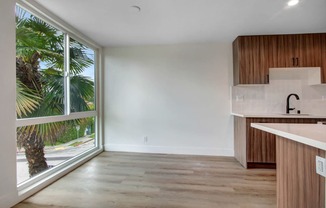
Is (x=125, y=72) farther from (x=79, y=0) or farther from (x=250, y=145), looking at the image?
(x=250, y=145)

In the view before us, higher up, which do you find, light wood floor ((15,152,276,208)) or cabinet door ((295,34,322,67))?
cabinet door ((295,34,322,67))

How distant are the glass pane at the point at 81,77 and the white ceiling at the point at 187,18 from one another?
0.36m

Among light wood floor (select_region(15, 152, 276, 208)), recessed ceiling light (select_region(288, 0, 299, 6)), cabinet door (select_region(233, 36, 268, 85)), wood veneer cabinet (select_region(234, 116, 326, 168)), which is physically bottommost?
light wood floor (select_region(15, 152, 276, 208))

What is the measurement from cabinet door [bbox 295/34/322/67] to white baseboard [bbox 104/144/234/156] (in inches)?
84.0

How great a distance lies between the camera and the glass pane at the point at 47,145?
2386 mm

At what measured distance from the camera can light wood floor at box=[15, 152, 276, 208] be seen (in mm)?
2148

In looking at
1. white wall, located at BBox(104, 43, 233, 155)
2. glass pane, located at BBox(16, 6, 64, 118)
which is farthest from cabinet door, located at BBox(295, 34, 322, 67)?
glass pane, located at BBox(16, 6, 64, 118)

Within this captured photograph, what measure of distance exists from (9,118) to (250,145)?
3408mm

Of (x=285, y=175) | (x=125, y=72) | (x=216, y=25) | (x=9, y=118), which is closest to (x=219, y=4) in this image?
(x=216, y=25)

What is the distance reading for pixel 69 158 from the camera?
3.30 meters

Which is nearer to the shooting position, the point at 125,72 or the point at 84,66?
the point at 84,66

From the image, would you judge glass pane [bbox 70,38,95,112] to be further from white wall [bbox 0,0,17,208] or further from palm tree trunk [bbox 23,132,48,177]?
white wall [bbox 0,0,17,208]

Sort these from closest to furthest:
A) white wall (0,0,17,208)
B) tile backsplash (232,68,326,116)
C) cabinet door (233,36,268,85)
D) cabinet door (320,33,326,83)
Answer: white wall (0,0,17,208) → cabinet door (320,33,326,83) → cabinet door (233,36,268,85) → tile backsplash (232,68,326,116)

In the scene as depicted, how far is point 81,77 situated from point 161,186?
2.50 metres
